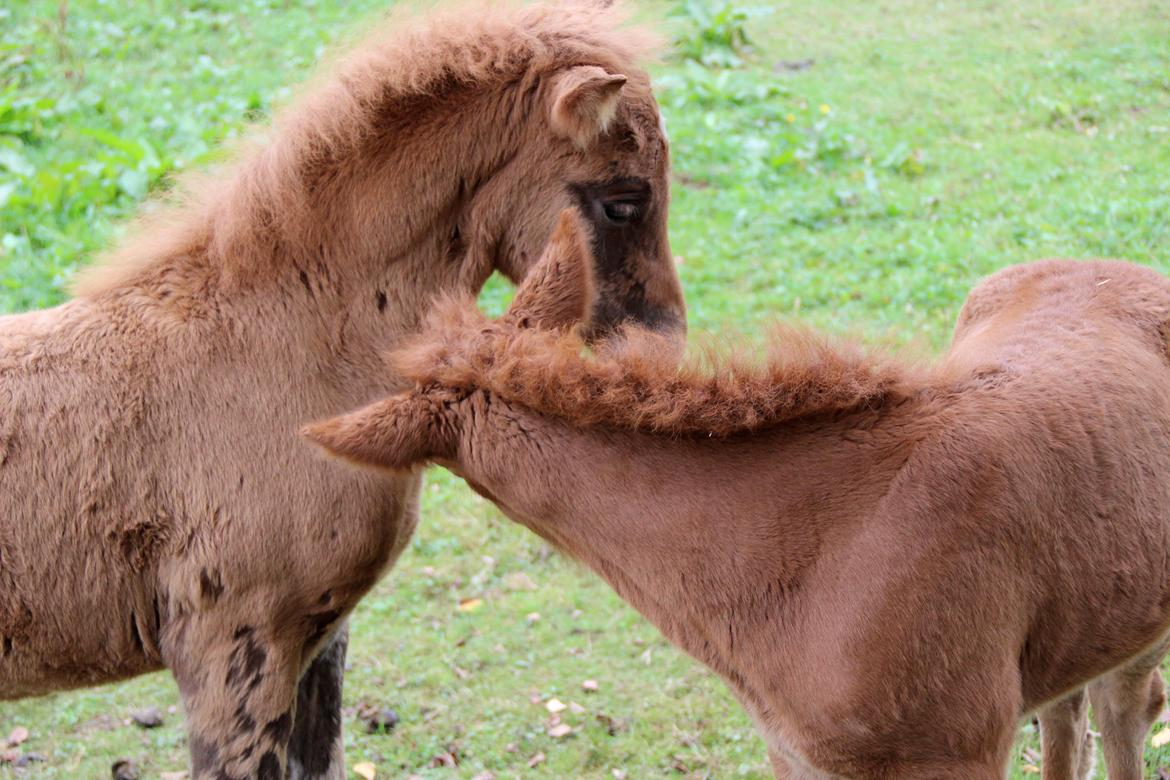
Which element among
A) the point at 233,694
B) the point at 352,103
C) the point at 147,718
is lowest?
the point at 147,718

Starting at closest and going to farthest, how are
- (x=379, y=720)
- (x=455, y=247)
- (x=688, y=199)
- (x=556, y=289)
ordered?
(x=556, y=289)
(x=455, y=247)
(x=379, y=720)
(x=688, y=199)

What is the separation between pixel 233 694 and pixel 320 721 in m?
0.56

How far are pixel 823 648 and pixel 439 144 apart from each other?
1829mm

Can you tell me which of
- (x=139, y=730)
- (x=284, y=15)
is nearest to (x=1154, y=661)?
(x=139, y=730)

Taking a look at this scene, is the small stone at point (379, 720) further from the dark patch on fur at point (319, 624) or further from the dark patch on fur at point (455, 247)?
the dark patch on fur at point (455, 247)

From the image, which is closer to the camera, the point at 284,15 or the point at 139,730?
the point at 139,730

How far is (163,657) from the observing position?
350 centimetres

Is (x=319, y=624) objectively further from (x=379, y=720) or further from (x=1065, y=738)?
(x=1065, y=738)

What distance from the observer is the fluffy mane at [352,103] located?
3484 millimetres

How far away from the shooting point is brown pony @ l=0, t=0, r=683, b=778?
3.33 m

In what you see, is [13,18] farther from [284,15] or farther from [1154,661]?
[1154,661]

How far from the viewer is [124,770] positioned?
481 cm

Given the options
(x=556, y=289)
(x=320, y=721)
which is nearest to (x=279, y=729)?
(x=320, y=721)

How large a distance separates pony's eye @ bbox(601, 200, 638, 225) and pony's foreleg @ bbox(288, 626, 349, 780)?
157 cm
